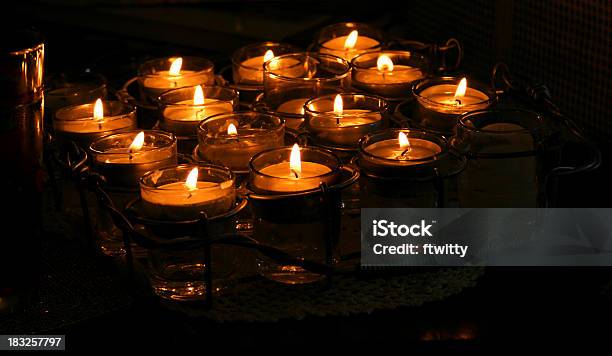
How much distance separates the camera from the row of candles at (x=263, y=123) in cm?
87

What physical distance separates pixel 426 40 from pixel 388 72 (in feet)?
1.69

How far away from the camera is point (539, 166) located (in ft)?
3.03

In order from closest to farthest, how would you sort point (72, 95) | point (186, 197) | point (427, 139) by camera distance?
point (186, 197) → point (427, 139) → point (72, 95)

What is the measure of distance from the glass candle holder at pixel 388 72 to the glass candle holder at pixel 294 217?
0.23 meters

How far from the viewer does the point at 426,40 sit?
5.29 ft

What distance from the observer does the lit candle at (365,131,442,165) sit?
92 cm

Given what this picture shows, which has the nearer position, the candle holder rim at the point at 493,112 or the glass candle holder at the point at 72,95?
the candle holder rim at the point at 493,112

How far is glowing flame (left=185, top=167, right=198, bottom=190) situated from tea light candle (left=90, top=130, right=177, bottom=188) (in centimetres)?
7

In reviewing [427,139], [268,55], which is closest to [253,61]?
[268,55]

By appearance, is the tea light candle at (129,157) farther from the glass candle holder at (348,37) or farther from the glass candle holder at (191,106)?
the glass candle holder at (348,37)

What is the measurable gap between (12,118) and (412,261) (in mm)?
385

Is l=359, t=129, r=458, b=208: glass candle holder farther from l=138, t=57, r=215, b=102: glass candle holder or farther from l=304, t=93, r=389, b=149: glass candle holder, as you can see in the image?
l=138, t=57, r=215, b=102: glass candle holder

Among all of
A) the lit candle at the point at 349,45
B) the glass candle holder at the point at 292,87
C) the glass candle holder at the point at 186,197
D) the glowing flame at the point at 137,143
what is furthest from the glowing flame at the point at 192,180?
the lit candle at the point at 349,45

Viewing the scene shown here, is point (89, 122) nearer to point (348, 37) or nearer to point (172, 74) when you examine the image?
point (172, 74)
